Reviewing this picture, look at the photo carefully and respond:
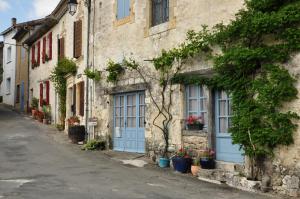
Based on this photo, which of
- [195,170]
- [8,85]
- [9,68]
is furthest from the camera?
[8,85]

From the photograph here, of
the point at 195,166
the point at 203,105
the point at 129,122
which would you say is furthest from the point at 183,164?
the point at 129,122

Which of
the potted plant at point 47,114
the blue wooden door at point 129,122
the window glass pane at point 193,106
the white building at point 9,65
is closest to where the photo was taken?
the window glass pane at point 193,106

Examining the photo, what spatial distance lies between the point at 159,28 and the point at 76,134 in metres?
5.49

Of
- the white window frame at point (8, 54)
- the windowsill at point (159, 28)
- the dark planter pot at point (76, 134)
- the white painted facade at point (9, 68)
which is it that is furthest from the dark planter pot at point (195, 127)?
the white window frame at point (8, 54)

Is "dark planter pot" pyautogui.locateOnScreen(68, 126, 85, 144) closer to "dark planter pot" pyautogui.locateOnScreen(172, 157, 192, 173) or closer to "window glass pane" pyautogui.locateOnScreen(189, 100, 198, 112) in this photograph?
"window glass pane" pyautogui.locateOnScreen(189, 100, 198, 112)

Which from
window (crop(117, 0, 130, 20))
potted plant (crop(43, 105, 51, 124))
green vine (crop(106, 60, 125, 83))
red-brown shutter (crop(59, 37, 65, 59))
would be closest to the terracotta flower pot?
green vine (crop(106, 60, 125, 83))

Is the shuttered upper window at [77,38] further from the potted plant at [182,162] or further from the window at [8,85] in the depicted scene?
the window at [8,85]

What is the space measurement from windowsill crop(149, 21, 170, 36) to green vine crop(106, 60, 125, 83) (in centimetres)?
176

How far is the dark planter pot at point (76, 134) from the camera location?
49.2ft

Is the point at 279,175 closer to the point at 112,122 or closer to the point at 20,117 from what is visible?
the point at 112,122

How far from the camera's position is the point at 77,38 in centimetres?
1659

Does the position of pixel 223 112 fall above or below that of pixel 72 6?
below

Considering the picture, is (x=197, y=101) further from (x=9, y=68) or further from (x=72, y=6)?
(x=9, y=68)

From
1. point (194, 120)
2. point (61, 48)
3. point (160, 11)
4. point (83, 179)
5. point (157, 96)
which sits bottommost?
point (83, 179)
